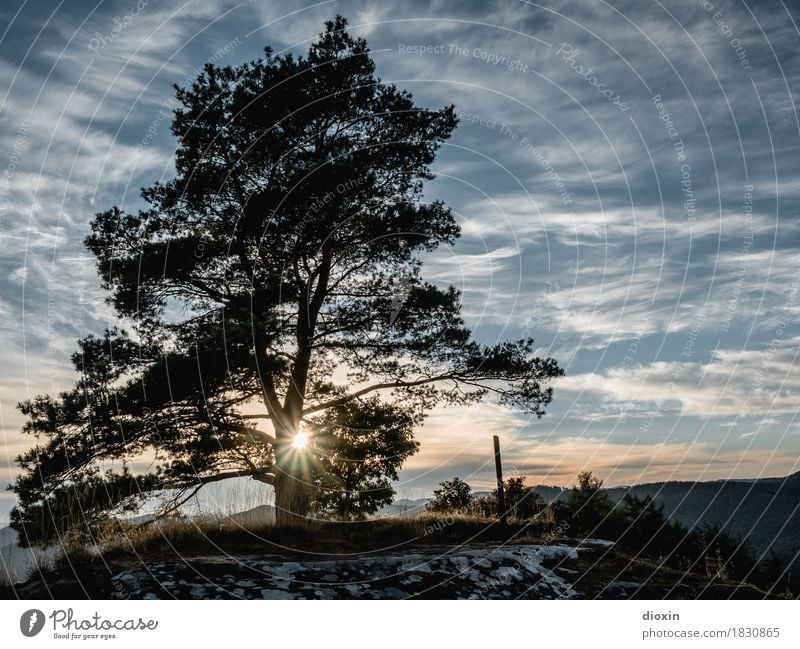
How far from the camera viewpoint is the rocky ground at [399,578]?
676 cm

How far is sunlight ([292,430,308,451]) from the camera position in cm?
1527

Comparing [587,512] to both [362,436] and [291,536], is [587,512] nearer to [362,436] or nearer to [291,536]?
[362,436]

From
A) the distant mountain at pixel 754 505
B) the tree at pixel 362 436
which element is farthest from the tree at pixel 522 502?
the distant mountain at pixel 754 505

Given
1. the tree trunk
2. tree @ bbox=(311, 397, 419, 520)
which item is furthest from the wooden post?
the tree trunk

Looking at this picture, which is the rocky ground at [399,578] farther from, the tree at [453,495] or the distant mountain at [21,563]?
the tree at [453,495]

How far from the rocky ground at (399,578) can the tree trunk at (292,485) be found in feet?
12.4

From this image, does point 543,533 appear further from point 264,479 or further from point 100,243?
point 100,243

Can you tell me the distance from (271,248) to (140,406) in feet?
14.8

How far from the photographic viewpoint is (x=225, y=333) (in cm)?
1272

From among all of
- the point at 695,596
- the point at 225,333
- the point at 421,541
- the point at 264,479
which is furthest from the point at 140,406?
the point at 695,596

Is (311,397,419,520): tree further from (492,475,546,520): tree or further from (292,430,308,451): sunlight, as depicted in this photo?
(492,475,546,520): tree

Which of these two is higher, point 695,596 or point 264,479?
point 264,479

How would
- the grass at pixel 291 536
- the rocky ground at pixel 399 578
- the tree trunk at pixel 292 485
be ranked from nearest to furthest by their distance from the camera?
the rocky ground at pixel 399 578 < the grass at pixel 291 536 < the tree trunk at pixel 292 485
